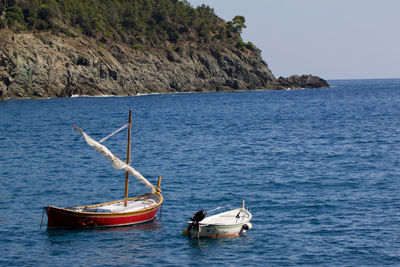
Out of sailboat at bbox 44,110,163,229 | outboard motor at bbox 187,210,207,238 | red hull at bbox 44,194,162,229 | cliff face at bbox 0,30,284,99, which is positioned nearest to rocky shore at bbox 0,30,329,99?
cliff face at bbox 0,30,284,99

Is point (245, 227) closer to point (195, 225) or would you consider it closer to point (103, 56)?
point (195, 225)

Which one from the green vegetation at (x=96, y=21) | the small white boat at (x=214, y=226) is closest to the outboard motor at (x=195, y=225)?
the small white boat at (x=214, y=226)

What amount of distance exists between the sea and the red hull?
1.46 ft

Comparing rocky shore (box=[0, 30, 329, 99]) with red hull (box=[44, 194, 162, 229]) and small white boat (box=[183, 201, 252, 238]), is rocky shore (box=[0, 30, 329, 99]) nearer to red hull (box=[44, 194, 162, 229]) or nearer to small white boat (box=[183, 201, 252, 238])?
red hull (box=[44, 194, 162, 229])

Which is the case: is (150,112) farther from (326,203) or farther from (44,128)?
(326,203)

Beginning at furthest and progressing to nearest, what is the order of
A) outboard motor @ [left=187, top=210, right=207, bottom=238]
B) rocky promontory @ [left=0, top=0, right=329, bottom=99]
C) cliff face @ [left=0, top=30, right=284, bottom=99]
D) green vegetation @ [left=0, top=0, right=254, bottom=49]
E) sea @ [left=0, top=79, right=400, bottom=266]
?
green vegetation @ [left=0, top=0, right=254, bottom=49] < rocky promontory @ [left=0, top=0, right=329, bottom=99] < cliff face @ [left=0, top=30, right=284, bottom=99] < outboard motor @ [left=187, top=210, right=207, bottom=238] < sea @ [left=0, top=79, right=400, bottom=266]

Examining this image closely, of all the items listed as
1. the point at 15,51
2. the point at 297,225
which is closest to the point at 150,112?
the point at 15,51

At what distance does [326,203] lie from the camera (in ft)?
119

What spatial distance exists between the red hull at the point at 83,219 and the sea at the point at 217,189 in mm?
444

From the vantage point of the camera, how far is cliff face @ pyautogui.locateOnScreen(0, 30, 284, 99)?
12812cm

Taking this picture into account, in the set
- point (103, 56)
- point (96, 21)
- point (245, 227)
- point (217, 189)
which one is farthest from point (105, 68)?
point (245, 227)

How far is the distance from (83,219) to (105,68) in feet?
393

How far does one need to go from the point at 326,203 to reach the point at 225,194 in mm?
7449

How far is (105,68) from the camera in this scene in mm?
146875
